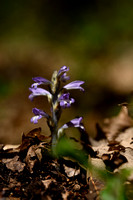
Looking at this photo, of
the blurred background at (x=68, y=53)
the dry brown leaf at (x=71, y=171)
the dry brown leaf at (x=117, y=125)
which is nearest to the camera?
the dry brown leaf at (x=71, y=171)

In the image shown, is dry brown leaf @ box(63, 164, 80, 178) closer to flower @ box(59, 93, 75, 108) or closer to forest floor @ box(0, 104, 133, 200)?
forest floor @ box(0, 104, 133, 200)

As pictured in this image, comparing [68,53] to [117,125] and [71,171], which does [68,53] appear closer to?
[117,125]

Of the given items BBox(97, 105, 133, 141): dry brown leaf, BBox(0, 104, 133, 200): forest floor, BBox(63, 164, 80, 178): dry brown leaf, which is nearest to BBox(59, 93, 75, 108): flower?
BBox(0, 104, 133, 200): forest floor

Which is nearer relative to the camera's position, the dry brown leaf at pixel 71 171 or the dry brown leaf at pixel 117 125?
the dry brown leaf at pixel 71 171

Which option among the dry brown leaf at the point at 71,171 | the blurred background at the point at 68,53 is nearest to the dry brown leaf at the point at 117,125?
the blurred background at the point at 68,53

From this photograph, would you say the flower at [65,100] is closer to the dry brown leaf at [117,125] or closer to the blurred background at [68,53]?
the dry brown leaf at [117,125]

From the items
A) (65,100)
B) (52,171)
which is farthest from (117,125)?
(52,171)

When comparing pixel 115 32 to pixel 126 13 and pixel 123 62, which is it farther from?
pixel 123 62
